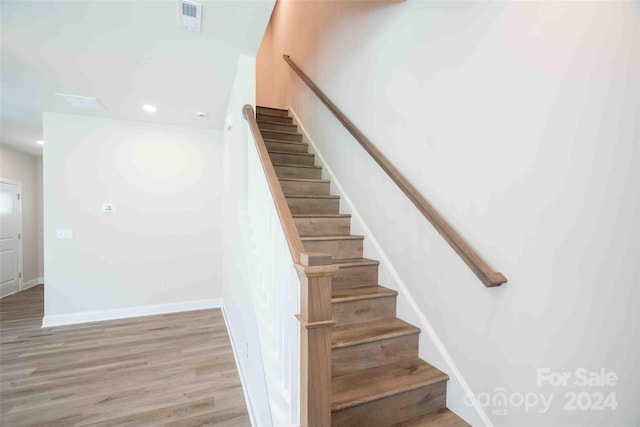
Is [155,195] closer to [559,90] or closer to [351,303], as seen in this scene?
[351,303]

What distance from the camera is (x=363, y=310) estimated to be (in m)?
1.98

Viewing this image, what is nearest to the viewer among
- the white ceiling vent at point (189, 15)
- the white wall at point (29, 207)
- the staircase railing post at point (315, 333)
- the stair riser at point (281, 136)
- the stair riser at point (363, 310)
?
the staircase railing post at point (315, 333)

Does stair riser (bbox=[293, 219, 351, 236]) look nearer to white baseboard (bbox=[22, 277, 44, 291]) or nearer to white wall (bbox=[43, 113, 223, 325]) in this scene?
white wall (bbox=[43, 113, 223, 325])

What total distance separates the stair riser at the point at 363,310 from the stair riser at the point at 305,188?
1304 millimetres

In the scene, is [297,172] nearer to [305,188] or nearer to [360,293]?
[305,188]

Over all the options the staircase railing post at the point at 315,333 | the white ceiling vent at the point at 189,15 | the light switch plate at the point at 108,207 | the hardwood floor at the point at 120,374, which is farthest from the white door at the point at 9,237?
the staircase railing post at the point at 315,333

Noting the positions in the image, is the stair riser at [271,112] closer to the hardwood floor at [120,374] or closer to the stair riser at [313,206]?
the stair riser at [313,206]

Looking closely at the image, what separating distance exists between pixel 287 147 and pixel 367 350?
2.47 metres

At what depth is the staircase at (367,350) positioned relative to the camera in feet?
4.87

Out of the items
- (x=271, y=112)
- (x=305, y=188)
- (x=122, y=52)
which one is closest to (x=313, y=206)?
(x=305, y=188)

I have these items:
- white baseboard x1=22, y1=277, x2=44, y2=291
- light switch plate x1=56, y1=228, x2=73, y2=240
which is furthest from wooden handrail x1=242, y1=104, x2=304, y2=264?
white baseboard x1=22, y1=277, x2=44, y2=291

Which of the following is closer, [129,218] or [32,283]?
[129,218]

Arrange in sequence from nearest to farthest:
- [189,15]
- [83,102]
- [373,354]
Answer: [373,354]
[189,15]
[83,102]

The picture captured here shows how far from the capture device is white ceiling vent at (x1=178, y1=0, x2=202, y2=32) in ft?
5.90
